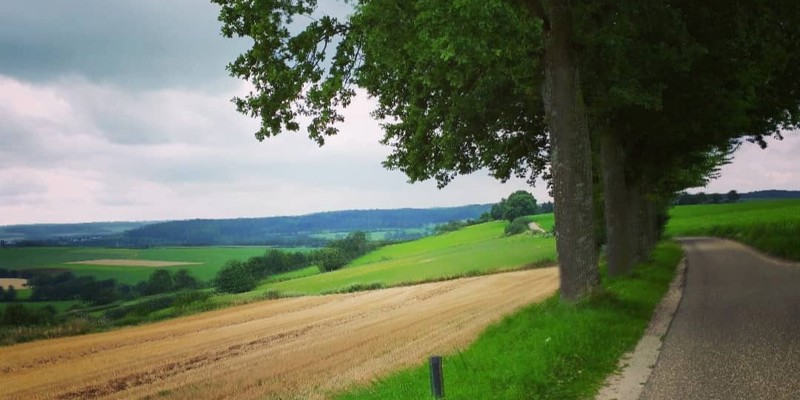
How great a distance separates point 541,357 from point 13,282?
35.3 meters

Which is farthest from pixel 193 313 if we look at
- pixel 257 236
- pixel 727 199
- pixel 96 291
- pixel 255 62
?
pixel 727 199

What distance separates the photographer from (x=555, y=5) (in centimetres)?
1465

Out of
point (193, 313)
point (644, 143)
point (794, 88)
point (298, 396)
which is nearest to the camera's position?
point (298, 396)

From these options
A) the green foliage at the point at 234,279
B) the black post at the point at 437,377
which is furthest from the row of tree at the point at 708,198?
the black post at the point at 437,377

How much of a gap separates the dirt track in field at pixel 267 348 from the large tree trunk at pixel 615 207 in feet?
13.3

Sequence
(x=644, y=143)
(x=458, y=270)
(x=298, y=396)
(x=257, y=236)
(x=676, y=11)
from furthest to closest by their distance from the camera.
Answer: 1. (x=257, y=236)
2. (x=458, y=270)
3. (x=644, y=143)
4. (x=676, y=11)
5. (x=298, y=396)

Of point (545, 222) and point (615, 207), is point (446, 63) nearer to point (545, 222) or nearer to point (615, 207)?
point (615, 207)

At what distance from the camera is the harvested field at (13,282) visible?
33537mm

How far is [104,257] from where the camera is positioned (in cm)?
5578

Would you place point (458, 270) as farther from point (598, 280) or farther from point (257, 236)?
point (257, 236)

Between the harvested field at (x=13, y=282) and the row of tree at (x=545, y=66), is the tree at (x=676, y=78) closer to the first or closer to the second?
the row of tree at (x=545, y=66)

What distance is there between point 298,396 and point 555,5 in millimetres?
10560

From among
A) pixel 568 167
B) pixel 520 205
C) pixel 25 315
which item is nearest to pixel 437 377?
pixel 568 167

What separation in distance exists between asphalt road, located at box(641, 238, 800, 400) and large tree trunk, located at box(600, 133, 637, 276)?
2.42 metres
